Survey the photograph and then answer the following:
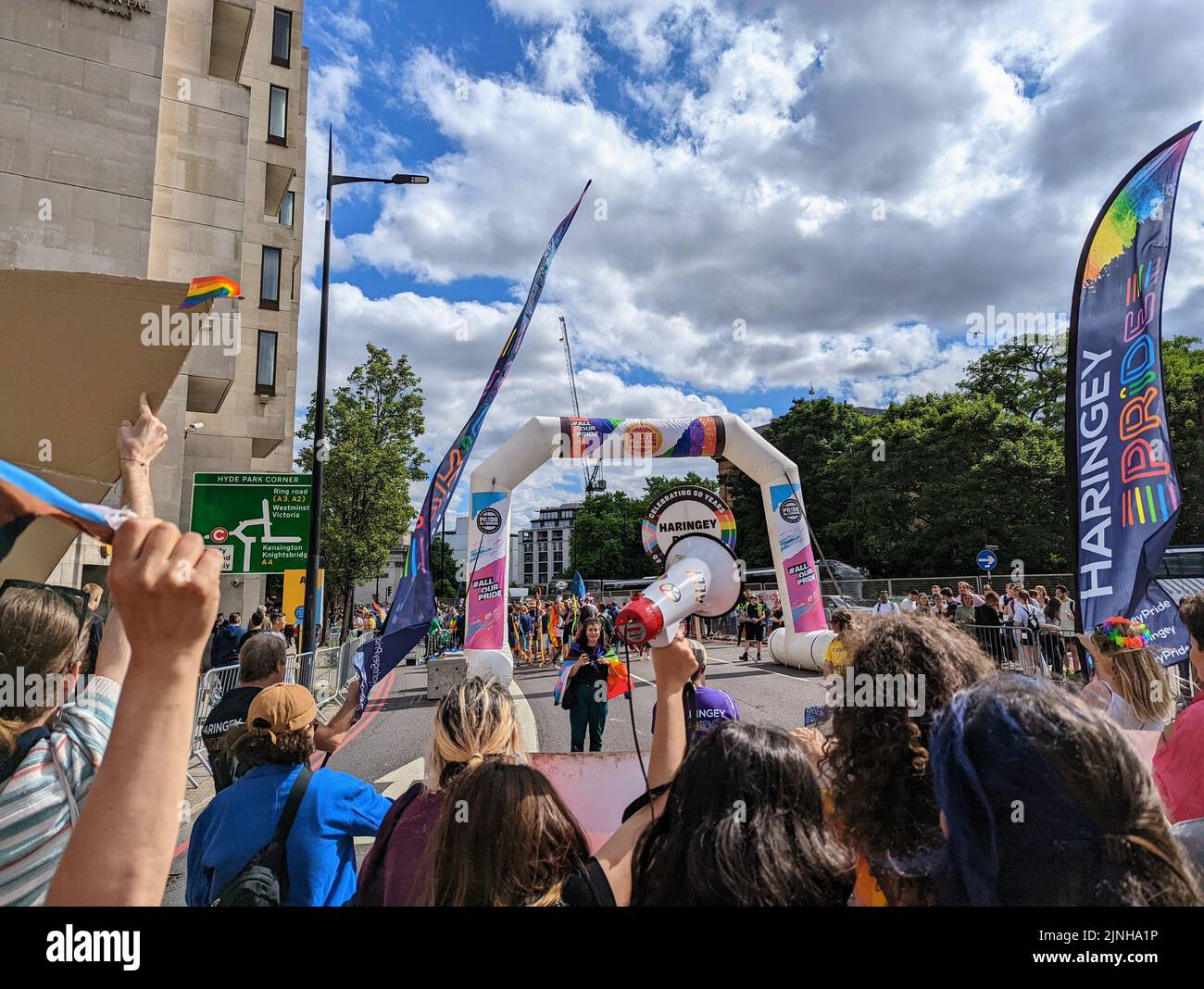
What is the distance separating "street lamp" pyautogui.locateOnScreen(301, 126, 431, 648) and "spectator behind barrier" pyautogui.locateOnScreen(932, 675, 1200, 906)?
9.99 m

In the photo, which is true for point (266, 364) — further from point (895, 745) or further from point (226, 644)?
point (895, 745)

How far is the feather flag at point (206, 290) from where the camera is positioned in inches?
77.6

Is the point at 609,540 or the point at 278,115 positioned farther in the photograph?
the point at 609,540

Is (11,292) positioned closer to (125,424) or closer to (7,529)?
(125,424)

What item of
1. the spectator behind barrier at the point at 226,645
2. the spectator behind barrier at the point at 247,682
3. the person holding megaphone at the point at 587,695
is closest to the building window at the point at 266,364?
the spectator behind barrier at the point at 226,645

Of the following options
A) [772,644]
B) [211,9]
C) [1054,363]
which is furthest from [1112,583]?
[1054,363]

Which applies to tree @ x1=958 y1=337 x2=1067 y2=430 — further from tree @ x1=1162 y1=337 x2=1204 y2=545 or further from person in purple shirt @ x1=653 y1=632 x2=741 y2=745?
person in purple shirt @ x1=653 y1=632 x2=741 y2=745

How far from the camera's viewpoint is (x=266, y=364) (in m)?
21.4

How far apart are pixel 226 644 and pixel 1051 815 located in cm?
1094

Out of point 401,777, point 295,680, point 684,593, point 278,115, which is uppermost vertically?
point 278,115

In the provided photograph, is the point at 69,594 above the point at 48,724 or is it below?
above

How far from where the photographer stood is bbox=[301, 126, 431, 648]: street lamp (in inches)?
422

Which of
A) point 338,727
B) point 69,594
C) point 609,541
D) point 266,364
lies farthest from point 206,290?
point 609,541

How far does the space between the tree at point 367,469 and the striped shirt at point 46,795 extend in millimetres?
23375
